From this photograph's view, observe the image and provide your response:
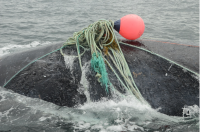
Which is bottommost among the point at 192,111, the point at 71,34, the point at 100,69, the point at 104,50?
the point at 192,111

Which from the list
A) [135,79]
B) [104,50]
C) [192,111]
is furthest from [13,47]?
[192,111]

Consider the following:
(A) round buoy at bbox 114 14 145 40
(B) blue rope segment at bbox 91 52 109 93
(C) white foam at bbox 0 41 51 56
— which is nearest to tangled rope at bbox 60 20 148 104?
(B) blue rope segment at bbox 91 52 109 93

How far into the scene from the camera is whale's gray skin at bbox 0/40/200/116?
118 inches

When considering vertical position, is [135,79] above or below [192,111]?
above

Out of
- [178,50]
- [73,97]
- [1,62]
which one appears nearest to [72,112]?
[73,97]

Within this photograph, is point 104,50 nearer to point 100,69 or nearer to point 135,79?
point 100,69

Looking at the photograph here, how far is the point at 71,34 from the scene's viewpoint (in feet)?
29.1

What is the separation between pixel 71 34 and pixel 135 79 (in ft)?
20.6

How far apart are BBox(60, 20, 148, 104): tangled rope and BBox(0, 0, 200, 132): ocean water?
0.28 m

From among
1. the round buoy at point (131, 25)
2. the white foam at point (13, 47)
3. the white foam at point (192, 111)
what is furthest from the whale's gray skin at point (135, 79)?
the white foam at point (13, 47)

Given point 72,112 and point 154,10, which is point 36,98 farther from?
point 154,10

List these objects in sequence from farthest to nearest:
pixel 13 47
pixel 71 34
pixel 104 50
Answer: pixel 71 34, pixel 13 47, pixel 104 50

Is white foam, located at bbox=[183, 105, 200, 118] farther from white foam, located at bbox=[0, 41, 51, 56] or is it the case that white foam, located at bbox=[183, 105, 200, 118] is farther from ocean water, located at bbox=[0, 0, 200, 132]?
white foam, located at bbox=[0, 41, 51, 56]

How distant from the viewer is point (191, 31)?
8.98 metres
